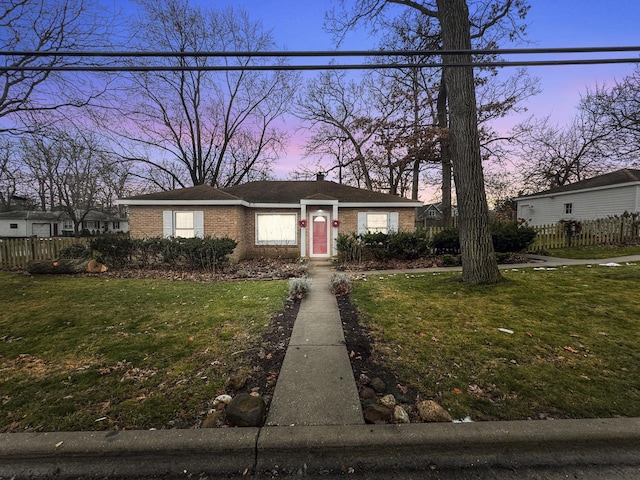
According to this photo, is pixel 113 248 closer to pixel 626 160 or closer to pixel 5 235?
pixel 626 160

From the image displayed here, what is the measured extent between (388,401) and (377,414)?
0.24 metres

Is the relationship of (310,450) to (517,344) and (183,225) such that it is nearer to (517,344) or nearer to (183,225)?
(517,344)

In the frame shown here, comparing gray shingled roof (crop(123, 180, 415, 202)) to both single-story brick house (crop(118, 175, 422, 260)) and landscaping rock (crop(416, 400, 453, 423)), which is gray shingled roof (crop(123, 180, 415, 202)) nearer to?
single-story brick house (crop(118, 175, 422, 260))

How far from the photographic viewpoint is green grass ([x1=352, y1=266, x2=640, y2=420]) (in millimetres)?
2658

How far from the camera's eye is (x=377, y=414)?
2441mm

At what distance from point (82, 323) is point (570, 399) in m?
6.64

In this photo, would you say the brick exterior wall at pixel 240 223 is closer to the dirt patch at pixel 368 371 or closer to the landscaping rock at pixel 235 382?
the dirt patch at pixel 368 371

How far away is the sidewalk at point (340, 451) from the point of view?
6.64ft

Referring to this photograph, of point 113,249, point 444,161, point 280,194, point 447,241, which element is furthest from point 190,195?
point 444,161

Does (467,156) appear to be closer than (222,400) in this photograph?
No

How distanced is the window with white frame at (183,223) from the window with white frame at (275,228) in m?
2.59

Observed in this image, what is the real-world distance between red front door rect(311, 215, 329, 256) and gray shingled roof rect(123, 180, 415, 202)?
3.53ft

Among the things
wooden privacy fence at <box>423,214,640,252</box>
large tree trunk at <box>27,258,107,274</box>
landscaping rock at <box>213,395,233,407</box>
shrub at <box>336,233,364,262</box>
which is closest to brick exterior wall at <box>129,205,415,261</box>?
shrub at <box>336,233,364,262</box>

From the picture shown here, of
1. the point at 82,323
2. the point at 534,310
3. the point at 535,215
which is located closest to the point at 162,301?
the point at 82,323
